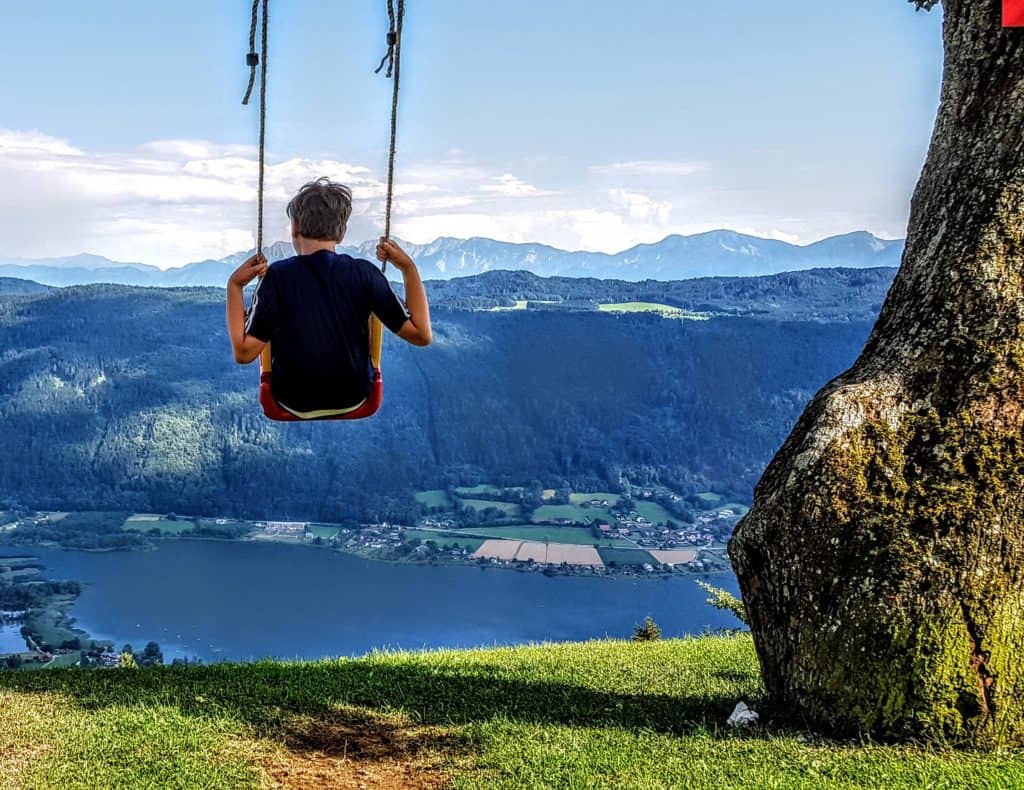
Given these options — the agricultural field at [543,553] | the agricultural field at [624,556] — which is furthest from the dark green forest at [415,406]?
the agricultural field at [624,556]

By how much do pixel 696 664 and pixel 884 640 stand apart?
2625 mm

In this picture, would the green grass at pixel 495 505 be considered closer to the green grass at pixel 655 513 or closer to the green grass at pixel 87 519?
the green grass at pixel 655 513

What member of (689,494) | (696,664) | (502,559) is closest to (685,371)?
(689,494)

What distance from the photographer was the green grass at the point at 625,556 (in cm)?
8362

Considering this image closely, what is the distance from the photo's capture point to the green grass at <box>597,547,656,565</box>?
3292 inches

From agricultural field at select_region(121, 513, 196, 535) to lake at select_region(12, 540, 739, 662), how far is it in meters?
4.22

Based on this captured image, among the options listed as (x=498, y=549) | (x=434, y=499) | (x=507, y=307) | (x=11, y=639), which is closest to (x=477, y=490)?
(x=434, y=499)

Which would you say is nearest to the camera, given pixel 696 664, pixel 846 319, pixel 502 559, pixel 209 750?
pixel 209 750

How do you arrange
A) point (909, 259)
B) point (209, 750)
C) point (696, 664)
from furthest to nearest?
1. point (696, 664)
2. point (909, 259)
3. point (209, 750)

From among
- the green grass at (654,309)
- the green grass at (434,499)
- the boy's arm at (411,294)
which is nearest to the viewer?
the boy's arm at (411,294)

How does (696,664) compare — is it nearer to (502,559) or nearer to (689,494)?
(502,559)

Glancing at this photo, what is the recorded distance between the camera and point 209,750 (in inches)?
205

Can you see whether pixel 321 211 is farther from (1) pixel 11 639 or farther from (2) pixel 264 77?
(1) pixel 11 639

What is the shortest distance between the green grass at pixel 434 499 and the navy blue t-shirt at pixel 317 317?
9418 cm
